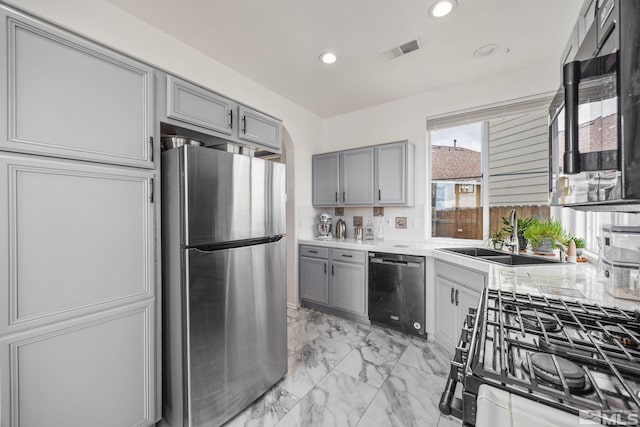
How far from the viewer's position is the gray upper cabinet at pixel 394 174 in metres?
3.20

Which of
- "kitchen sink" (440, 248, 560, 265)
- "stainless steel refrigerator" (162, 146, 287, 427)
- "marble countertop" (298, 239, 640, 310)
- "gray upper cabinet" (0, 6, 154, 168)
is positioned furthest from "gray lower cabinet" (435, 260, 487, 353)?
"gray upper cabinet" (0, 6, 154, 168)

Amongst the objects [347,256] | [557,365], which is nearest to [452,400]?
[557,365]

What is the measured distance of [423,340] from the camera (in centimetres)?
271

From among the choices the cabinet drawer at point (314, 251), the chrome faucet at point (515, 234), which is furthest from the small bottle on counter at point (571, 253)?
the cabinet drawer at point (314, 251)

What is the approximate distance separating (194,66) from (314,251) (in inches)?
93.3

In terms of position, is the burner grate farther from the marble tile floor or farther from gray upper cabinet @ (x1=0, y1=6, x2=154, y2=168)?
gray upper cabinet @ (x1=0, y1=6, x2=154, y2=168)

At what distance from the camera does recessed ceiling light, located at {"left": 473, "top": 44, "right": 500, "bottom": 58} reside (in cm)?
235

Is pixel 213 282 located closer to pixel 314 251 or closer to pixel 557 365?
pixel 557 365

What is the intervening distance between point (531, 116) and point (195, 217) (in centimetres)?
334

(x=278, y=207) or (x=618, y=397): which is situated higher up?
(x=278, y=207)

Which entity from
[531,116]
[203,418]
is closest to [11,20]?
[203,418]

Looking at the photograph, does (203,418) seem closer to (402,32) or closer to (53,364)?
(53,364)

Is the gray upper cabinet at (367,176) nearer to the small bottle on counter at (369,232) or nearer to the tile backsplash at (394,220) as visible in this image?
the tile backsplash at (394,220)

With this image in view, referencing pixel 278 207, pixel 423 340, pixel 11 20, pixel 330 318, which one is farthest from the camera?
pixel 330 318
